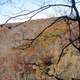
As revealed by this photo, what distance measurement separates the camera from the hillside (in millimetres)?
15305

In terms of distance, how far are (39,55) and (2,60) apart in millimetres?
2243

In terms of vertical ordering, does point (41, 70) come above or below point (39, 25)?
below

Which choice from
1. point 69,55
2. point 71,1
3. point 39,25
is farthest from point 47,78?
point 71,1

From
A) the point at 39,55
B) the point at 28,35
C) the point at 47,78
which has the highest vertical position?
the point at 28,35

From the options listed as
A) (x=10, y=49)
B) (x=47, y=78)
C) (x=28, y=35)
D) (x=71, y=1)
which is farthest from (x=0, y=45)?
(x=71, y=1)

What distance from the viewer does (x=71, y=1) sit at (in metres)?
6.09

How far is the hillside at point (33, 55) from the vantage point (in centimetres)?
1530

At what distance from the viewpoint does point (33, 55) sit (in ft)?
55.1

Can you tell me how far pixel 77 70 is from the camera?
14.9 metres

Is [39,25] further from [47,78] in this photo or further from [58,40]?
[47,78]

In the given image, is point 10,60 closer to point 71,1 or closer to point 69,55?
point 69,55

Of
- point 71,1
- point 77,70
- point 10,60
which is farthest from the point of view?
point 10,60

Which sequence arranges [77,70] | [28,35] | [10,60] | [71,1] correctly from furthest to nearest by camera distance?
[10,60] → [28,35] → [77,70] → [71,1]

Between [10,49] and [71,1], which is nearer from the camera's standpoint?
[71,1]
